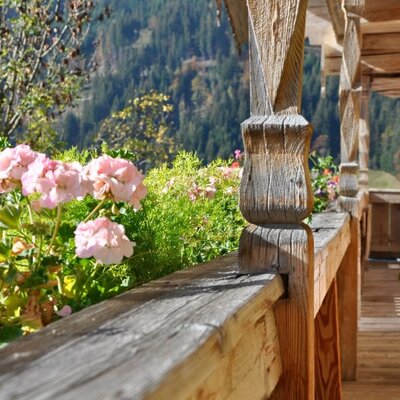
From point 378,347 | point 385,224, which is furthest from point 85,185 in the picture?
point 385,224

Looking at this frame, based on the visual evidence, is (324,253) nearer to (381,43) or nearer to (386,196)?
(381,43)

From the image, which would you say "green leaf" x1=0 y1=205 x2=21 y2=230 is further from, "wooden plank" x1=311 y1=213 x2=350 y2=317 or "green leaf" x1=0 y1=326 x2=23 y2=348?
"wooden plank" x1=311 y1=213 x2=350 y2=317

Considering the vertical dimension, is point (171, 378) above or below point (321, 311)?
above

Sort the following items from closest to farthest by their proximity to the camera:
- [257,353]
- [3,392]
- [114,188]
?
[3,392] < [257,353] < [114,188]

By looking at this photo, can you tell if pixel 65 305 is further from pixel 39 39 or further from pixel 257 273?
pixel 39 39

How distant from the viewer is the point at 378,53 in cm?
721

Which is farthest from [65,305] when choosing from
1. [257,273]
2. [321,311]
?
[321,311]

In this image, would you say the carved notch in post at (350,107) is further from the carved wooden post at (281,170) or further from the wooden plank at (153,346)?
the wooden plank at (153,346)

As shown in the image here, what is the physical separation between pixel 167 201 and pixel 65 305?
0.90 metres

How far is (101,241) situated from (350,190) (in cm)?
345

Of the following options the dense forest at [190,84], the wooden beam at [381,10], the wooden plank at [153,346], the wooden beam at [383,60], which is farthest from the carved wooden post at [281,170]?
the dense forest at [190,84]

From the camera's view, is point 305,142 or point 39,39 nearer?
point 305,142

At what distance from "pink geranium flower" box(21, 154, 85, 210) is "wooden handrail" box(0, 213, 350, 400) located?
0.21 m

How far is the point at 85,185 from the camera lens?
1450mm
